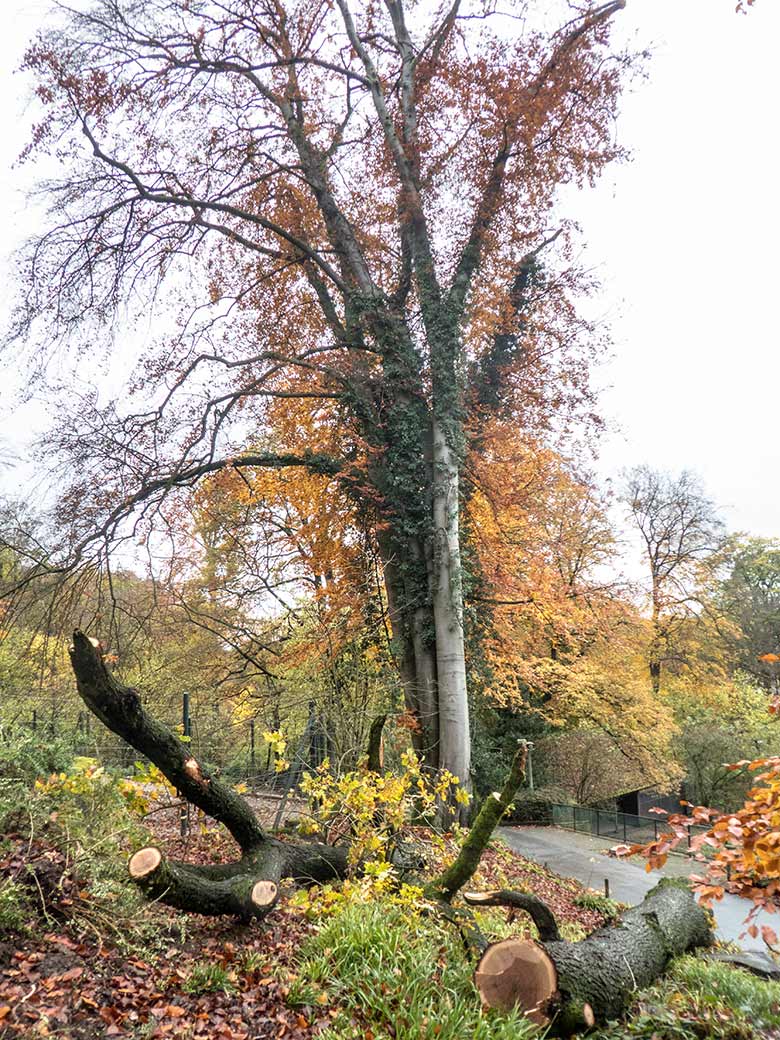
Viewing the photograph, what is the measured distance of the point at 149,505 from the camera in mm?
7391

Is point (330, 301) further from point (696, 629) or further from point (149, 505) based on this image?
point (696, 629)

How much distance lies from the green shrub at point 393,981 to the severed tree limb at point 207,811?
59cm

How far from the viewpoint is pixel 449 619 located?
28.0 feet

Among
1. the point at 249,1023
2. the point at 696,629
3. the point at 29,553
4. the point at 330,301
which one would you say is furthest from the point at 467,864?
the point at 696,629

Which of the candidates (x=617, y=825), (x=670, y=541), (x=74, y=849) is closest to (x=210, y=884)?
(x=74, y=849)

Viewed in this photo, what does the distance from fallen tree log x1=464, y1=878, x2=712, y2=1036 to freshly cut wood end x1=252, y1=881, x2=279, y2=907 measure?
4.28ft

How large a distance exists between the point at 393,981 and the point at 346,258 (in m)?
9.69

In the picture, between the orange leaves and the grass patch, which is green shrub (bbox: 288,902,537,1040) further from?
the orange leaves

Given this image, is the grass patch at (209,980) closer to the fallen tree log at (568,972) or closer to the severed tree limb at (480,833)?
the fallen tree log at (568,972)

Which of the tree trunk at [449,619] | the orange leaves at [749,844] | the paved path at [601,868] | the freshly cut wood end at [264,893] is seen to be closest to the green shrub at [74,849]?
the freshly cut wood end at [264,893]

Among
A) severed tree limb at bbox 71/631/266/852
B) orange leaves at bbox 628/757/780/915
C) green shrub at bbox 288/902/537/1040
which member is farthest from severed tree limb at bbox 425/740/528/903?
severed tree limb at bbox 71/631/266/852

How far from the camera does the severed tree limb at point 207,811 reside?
373 cm

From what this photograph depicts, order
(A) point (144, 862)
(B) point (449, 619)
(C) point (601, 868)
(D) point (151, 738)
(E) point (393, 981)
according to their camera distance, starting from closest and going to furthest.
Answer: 1. (E) point (393, 981)
2. (A) point (144, 862)
3. (D) point (151, 738)
4. (B) point (449, 619)
5. (C) point (601, 868)

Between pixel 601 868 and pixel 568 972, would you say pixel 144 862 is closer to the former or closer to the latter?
pixel 568 972
